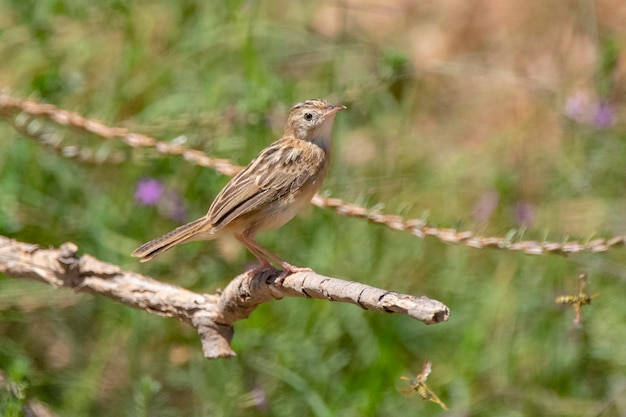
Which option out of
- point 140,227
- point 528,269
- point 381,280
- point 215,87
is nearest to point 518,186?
point 528,269

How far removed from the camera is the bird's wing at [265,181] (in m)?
4.58

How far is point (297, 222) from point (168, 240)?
6.13 ft

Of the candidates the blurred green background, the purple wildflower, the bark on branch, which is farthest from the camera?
the purple wildflower

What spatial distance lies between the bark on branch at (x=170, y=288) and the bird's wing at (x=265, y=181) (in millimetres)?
452

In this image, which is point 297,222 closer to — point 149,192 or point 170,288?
point 149,192

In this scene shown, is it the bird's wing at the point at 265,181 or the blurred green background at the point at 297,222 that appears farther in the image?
the blurred green background at the point at 297,222

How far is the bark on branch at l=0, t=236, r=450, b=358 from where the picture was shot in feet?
13.0

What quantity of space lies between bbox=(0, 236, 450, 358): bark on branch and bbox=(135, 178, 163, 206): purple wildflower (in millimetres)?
1324

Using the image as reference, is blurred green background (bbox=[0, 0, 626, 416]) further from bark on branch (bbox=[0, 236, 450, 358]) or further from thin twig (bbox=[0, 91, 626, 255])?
bark on branch (bbox=[0, 236, 450, 358])

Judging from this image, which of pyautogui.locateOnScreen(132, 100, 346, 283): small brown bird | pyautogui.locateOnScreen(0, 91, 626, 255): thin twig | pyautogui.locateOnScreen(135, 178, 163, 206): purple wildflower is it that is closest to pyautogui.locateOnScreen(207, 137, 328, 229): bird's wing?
pyautogui.locateOnScreen(132, 100, 346, 283): small brown bird

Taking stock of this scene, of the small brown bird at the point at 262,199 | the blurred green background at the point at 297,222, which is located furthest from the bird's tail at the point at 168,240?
the blurred green background at the point at 297,222

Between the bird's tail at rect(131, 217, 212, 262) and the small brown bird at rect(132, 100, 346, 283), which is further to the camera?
the small brown bird at rect(132, 100, 346, 283)

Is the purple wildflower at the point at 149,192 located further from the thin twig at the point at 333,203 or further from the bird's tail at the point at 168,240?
the bird's tail at the point at 168,240

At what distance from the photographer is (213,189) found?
6.02 meters
